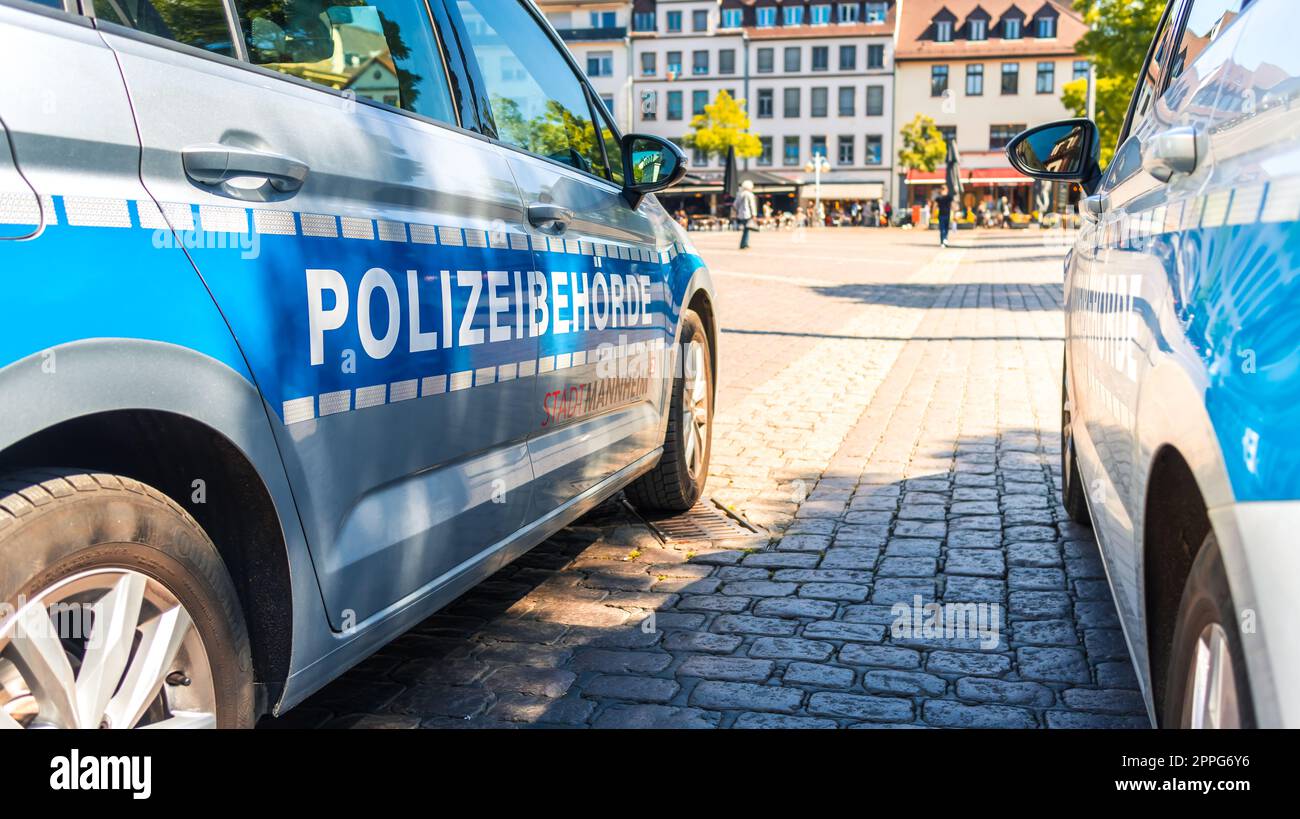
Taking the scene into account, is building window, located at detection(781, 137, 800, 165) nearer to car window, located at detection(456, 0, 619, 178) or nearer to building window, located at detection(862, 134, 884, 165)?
building window, located at detection(862, 134, 884, 165)

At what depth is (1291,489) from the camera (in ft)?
4.23

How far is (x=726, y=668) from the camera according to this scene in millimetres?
3582

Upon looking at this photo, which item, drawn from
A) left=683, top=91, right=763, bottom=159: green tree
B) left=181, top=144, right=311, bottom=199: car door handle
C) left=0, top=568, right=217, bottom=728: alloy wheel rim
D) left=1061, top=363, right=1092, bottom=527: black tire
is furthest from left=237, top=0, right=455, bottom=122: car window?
left=683, top=91, right=763, bottom=159: green tree

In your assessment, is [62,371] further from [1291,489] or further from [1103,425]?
[1103,425]

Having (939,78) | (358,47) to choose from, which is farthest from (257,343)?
(939,78)

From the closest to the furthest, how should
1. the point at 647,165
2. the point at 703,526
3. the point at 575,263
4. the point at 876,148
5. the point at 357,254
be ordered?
1. the point at 357,254
2. the point at 575,263
3. the point at 647,165
4. the point at 703,526
5. the point at 876,148

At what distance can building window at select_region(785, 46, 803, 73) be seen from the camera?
7806 centimetres

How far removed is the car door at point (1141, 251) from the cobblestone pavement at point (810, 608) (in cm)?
65

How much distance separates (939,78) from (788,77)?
911 centimetres

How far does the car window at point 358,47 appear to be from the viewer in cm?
249

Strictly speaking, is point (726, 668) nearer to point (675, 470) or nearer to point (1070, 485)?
point (675, 470)

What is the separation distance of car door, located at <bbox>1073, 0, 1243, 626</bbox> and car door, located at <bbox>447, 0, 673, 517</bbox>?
143cm

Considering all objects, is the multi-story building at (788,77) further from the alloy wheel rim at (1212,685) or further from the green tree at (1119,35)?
the alloy wheel rim at (1212,685)

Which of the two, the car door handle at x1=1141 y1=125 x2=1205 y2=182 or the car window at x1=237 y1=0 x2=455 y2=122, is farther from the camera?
the car window at x1=237 y1=0 x2=455 y2=122
